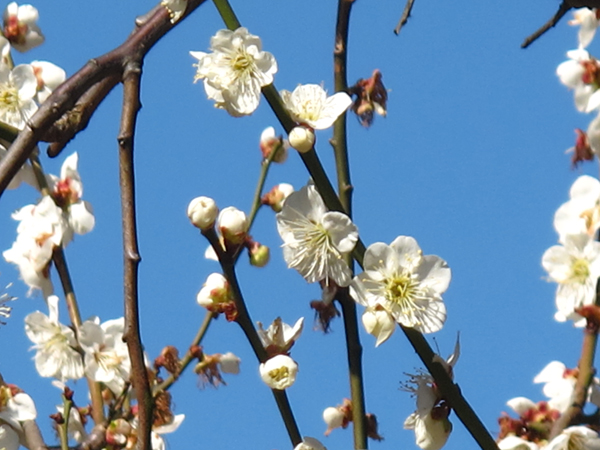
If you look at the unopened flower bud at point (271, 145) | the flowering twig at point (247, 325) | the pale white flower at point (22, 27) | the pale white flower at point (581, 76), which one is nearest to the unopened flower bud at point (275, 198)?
the unopened flower bud at point (271, 145)

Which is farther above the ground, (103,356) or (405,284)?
(103,356)

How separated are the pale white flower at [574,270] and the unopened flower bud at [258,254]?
0.59 metres

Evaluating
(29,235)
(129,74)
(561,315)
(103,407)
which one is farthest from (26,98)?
(561,315)

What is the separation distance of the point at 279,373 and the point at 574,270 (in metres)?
0.53

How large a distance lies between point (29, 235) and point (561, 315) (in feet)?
3.95

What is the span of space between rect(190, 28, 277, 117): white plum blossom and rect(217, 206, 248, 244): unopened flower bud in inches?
7.0

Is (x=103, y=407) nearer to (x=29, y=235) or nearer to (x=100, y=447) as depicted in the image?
(x=100, y=447)

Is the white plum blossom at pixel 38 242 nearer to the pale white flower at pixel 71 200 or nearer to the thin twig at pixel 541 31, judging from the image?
the pale white flower at pixel 71 200

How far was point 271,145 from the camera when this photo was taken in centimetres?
241

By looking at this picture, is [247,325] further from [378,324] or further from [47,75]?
[47,75]

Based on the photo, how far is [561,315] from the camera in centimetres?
185

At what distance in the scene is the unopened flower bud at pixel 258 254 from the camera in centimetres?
211

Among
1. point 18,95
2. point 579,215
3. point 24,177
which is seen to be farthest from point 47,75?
point 579,215

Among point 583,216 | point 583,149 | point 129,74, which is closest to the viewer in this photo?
point 129,74
